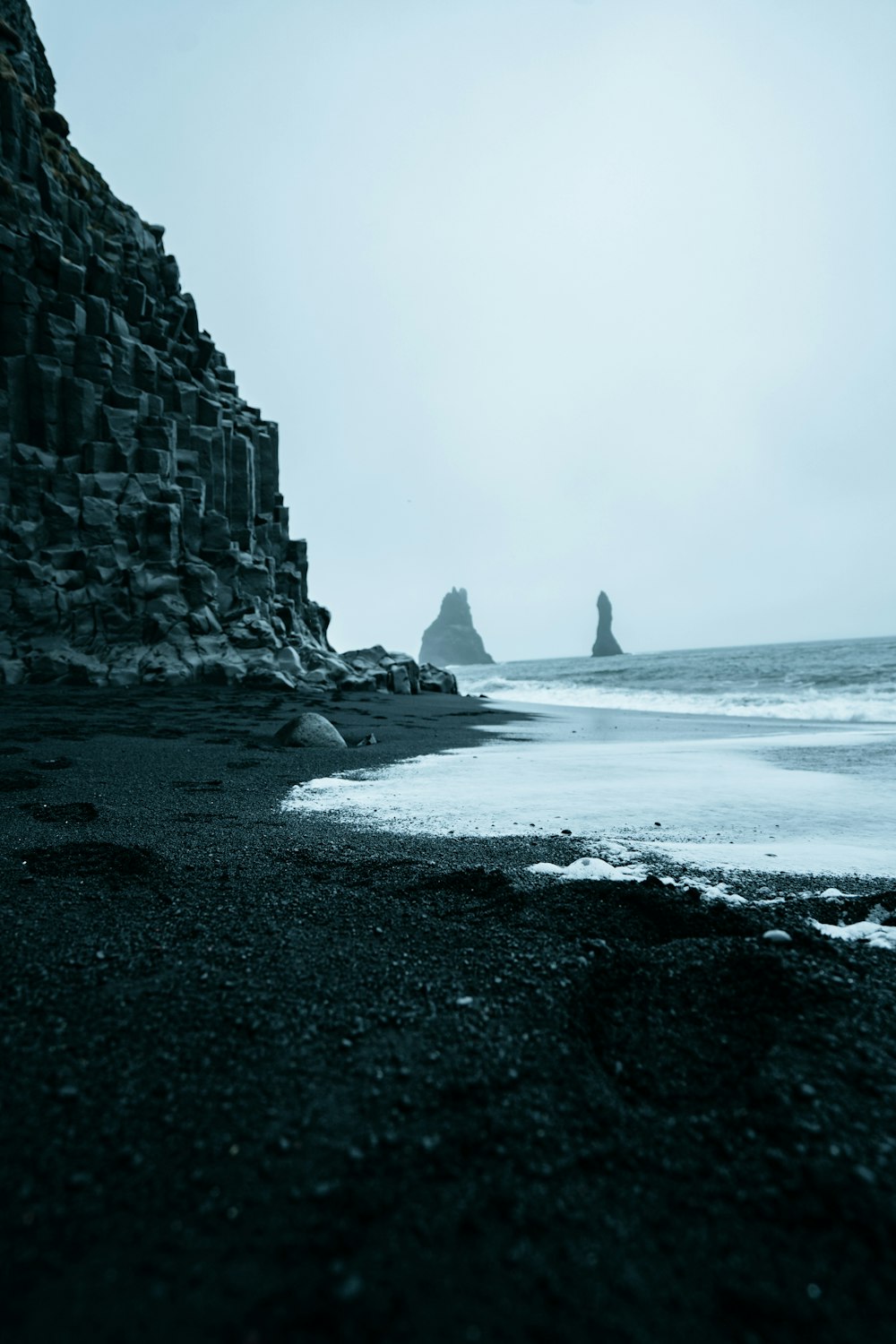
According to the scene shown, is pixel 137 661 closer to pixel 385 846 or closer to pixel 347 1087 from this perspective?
pixel 385 846

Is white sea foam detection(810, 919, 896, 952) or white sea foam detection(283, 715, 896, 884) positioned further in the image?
white sea foam detection(283, 715, 896, 884)

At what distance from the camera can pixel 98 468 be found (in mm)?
20000

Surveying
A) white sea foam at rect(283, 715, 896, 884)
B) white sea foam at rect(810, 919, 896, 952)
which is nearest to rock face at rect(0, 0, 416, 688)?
white sea foam at rect(283, 715, 896, 884)

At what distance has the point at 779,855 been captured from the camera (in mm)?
3258

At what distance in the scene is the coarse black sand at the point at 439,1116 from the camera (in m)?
0.95

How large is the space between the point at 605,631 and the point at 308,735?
121128 millimetres

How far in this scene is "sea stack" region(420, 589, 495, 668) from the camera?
15050 centimetres

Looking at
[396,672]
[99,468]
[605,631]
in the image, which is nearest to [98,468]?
[99,468]

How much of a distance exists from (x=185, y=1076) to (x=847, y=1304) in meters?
1.37

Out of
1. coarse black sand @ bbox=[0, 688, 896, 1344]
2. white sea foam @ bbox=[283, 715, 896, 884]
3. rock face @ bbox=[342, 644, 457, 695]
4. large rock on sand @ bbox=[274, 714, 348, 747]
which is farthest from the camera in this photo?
rock face @ bbox=[342, 644, 457, 695]

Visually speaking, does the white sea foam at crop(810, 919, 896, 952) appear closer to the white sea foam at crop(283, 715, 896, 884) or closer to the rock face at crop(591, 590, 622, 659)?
the white sea foam at crop(283, 715, 896, 884)

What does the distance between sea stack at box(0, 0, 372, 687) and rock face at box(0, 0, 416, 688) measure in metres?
0.05

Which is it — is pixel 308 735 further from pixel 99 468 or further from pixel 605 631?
pixel 605 631

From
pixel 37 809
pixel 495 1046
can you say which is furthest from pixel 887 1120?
pixel 37 809
